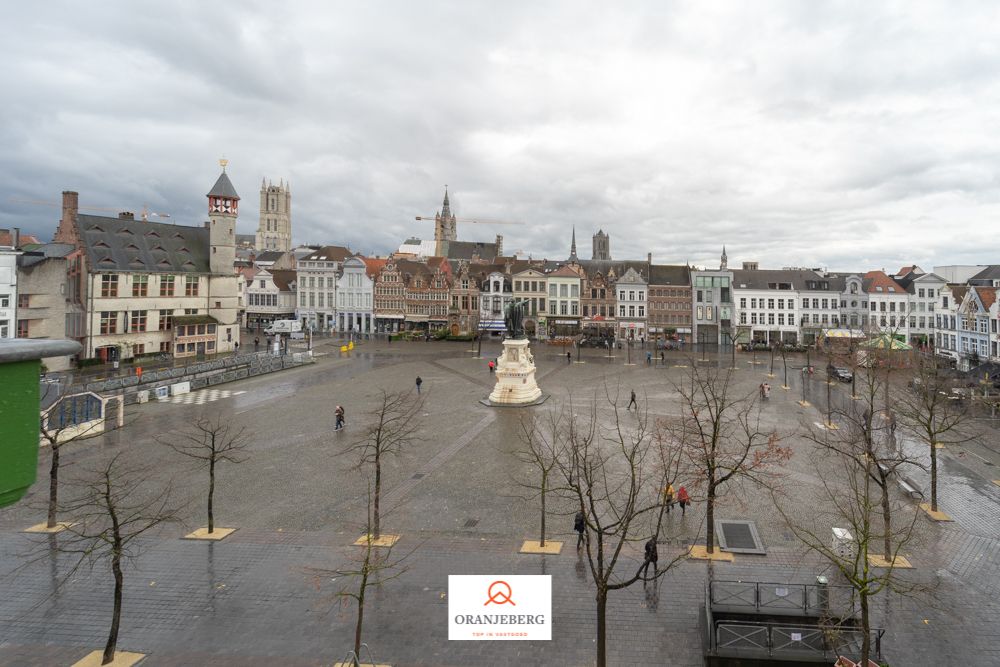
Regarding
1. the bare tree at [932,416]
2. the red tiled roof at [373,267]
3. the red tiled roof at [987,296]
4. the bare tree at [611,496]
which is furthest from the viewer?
the red tiled roof at [373,267]

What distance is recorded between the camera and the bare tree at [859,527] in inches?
379

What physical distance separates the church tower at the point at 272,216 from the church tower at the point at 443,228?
54.6m

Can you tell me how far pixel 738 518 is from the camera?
16.4 metres

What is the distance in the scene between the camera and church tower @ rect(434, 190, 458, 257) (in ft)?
413

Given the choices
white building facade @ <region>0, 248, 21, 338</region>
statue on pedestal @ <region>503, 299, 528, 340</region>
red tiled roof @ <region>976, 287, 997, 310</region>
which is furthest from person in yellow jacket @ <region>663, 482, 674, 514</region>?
red tiled roof @ <region>976, 287, 997, 310</region>

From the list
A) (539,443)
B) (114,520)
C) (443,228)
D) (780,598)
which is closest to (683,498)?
A: (780,598)

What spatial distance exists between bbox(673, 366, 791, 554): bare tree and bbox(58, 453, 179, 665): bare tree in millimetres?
12129

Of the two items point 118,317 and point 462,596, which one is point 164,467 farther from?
point 118,317

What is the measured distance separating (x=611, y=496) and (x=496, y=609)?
8286 millimetres

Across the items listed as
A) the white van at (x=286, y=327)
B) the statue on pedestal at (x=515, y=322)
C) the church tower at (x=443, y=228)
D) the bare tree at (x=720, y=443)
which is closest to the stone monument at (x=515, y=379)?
the statue on pedestal at (x=515, y=322)

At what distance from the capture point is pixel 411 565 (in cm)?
1341

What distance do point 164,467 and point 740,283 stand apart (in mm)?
71931

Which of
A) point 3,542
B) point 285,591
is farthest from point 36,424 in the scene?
point 3,542

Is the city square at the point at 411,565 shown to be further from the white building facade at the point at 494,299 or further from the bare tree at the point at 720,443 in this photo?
the white building facade at the point at 494,299
